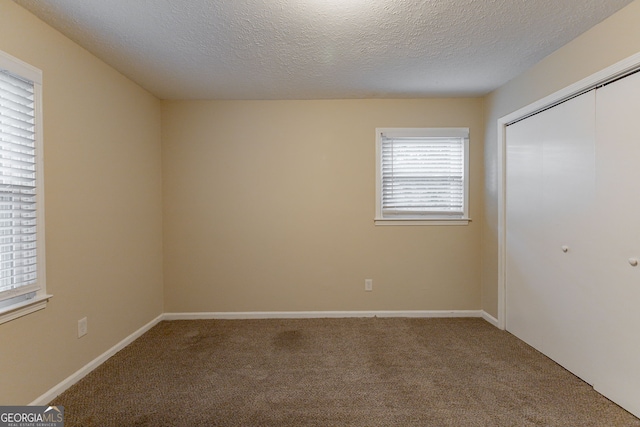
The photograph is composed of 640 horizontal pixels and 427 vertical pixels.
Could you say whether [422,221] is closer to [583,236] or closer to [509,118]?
[509,118]

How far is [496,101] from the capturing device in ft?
10.9

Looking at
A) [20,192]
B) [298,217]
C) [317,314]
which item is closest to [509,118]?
[298,217]

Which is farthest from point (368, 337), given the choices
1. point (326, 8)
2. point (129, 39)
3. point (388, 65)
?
point (129, 39)

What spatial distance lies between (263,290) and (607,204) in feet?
10.2

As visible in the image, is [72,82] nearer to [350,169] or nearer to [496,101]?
[350,169]

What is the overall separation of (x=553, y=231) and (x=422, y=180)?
1400 millimetres

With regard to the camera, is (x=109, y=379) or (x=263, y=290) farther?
(x=263, y=290)

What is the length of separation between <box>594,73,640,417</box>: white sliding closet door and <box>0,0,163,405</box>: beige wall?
3.64 meters

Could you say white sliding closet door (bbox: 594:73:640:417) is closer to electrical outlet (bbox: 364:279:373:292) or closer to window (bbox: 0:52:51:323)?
electrical outlet (bbox: 364:279:373:292)

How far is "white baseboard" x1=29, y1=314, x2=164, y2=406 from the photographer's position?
6.68 ft

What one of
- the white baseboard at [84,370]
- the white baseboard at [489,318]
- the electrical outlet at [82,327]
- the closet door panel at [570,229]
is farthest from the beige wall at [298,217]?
the electrical outlet at [82,327]

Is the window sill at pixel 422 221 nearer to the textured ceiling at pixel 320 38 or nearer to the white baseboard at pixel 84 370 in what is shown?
the textured ceiling at pixel 320 38
